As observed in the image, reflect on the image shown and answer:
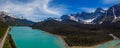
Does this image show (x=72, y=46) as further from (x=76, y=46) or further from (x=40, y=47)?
(x=40, y=47)

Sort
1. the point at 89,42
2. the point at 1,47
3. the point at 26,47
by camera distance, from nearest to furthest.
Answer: the point at 1,47, the point at 26,47, the point at 89,42

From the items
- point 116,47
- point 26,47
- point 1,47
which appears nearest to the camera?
point 1,47

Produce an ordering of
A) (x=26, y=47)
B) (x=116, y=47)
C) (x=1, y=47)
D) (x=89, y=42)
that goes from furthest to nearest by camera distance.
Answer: (x=89, y=42) < (x=116, y=47) < (x=26, y=47) < (x=1, y=47)

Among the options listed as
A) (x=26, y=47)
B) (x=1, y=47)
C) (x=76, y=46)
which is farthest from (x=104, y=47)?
(x=1, y=47)

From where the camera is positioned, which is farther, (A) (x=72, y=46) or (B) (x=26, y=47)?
(A) (x=72, y=46)

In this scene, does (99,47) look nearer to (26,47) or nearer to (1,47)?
(26,47)

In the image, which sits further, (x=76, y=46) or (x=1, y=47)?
(x=76, y=46)

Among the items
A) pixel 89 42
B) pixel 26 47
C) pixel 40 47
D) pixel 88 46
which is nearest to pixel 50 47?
pixel 40 47

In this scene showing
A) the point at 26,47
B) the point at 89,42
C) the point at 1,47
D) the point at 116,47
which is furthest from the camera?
the point at 89,42

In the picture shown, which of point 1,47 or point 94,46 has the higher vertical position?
point 1,47
